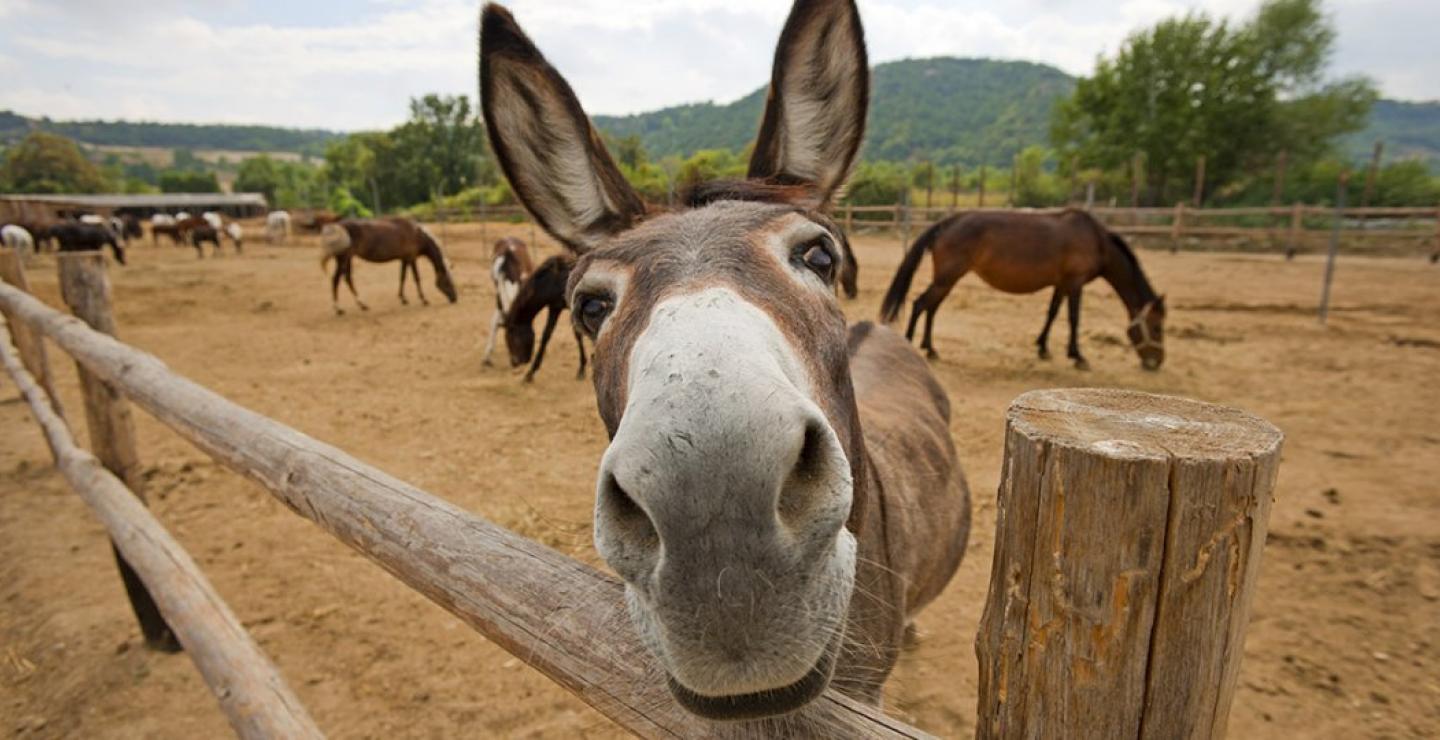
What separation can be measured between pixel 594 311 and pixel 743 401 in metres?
0.94

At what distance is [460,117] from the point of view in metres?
64.2

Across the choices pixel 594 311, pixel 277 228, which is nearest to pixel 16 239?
pixel 277 228

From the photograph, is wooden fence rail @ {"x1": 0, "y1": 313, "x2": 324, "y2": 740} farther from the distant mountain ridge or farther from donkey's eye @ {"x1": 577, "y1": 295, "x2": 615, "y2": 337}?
the distant mountain ridge

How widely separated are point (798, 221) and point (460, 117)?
7190 cm

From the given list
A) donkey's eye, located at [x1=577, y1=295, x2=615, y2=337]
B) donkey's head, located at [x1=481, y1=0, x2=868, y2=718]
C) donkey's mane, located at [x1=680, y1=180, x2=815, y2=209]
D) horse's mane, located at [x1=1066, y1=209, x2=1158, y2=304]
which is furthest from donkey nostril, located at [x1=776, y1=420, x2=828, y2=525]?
horse's mane, located at [x1=1066, y1=209, x2=1158, y2=304]

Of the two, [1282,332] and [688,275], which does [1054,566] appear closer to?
[688,275]

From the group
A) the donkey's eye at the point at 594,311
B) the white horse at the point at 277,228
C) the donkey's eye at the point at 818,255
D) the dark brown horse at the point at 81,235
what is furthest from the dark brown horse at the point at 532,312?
the white horse at the point at 277,228

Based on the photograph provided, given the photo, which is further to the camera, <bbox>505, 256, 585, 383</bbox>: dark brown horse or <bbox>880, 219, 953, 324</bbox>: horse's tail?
<bbox>880, 219, 953, 324</bbox>: horse's tail

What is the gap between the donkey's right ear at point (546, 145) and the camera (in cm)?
204

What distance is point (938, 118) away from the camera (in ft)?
481

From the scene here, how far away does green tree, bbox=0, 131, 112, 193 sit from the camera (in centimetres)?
7931

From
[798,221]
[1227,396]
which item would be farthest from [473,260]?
[798,221]

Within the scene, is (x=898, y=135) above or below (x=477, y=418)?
above

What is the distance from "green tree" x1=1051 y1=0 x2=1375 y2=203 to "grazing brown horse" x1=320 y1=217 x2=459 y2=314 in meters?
39.6
